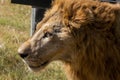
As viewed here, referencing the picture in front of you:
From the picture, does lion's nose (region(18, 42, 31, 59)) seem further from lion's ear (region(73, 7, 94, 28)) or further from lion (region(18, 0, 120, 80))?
lion's ear (region(73, 7, 94, 28))

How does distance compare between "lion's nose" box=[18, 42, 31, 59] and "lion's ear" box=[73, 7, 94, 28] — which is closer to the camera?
"lion's ear" box=[73, 7, 94, 28]

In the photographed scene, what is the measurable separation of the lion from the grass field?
1768mm

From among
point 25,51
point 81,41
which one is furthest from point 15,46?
point 81,41

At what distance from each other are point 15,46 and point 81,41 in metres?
3.20

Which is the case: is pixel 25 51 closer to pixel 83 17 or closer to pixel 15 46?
pixel 83 17

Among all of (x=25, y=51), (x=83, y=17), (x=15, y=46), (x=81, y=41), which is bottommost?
(x=15, y=46)

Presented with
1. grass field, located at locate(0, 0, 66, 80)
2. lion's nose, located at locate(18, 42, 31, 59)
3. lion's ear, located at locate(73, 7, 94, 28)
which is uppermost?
lion's ear, located at locate(73, 7, 94, 28)

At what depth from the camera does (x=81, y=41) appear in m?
4.13

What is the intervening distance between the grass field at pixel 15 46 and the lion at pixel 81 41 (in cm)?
177

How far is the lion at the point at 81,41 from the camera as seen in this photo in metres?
4.11

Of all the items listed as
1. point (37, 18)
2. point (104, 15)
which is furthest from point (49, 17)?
point (37, 18)

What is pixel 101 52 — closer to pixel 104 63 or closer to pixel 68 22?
pixel 104 63

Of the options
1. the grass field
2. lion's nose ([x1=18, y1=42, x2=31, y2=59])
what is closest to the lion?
lion's nose ([x1=18, y1=42, x2=31, y2=59])

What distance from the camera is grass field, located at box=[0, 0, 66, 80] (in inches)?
242
